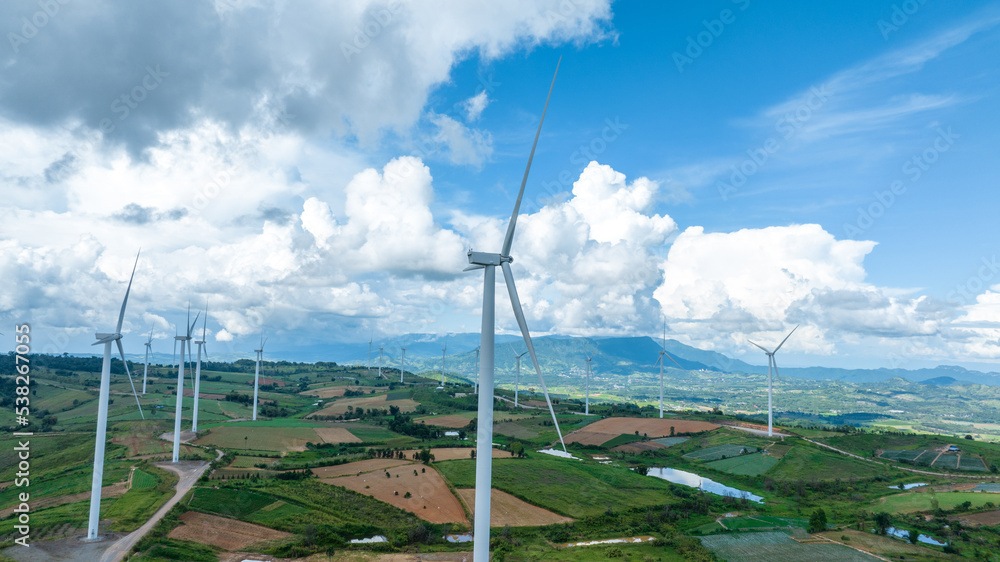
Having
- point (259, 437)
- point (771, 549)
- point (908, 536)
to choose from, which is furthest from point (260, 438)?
point (908, 536)

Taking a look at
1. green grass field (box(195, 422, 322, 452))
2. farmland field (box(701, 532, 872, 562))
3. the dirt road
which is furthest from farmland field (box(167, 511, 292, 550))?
farmland field (box(701, 532, 872, 562))

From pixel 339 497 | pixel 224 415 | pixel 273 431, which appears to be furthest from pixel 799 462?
pixel 224 415

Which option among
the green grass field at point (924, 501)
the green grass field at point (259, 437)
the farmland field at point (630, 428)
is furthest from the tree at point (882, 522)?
the green grass field at point (259, 437)

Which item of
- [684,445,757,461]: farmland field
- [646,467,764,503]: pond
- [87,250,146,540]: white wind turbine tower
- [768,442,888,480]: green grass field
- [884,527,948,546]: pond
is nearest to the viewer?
[87,250,146,540]: white wind turbine tower

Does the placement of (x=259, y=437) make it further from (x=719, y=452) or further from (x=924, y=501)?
(x=924, y=501)

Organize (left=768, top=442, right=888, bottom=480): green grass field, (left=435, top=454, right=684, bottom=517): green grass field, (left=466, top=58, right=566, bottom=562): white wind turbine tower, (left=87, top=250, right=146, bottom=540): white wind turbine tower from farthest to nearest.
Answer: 1. (left=768, top=442, right=888, bottom=480): green grass field
2. (left=435, top=454, right=684, bottom=517): green grass field
3. (left=87, top=250, right=146, bottom=540): white wind turbine tower
4. (left=466, top=58, right=566, bottom=562): white wind turbine tower

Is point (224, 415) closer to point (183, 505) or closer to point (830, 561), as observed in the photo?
point (183, 505)

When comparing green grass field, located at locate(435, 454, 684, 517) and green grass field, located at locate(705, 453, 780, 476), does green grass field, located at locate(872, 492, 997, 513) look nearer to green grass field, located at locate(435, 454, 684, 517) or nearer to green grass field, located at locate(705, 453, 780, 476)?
green grass field, located at locate(705, 453, 780, 476)
